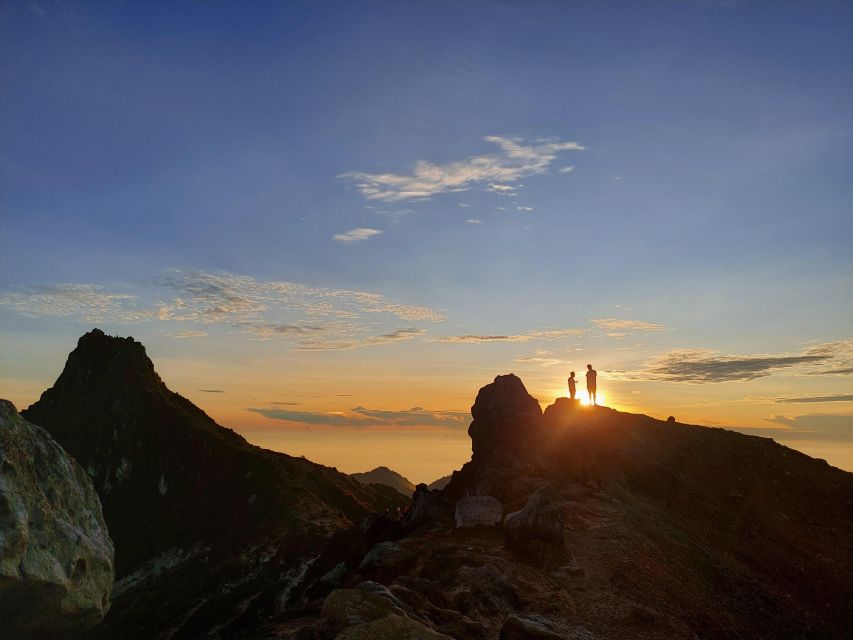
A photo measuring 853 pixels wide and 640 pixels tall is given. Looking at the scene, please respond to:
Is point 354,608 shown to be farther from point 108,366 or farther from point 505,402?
point 108,366

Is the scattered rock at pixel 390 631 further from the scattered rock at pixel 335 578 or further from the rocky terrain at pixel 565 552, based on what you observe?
the scattered rock at pixel 335 578

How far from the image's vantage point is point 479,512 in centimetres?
4025

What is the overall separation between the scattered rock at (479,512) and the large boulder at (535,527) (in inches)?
142

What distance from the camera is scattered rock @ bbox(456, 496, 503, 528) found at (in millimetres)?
39844

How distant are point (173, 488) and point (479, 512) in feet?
420

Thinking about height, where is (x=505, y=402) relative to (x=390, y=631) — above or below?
above

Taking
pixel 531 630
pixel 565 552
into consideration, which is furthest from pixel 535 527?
pixel 531 630

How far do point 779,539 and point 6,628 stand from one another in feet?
166

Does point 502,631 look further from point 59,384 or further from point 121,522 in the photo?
point 59,384

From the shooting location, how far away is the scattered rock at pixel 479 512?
39844 mm

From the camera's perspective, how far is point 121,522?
139 m

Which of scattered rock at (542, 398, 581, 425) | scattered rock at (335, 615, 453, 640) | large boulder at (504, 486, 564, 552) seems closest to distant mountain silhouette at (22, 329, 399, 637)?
scattered rock at (542, 398, 581, 425)

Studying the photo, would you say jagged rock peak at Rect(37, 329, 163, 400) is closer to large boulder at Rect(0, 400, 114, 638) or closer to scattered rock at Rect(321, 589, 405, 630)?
large boulder at Rect(0, 400, 114, 638)

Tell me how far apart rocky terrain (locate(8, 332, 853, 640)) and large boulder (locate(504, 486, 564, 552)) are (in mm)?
108
